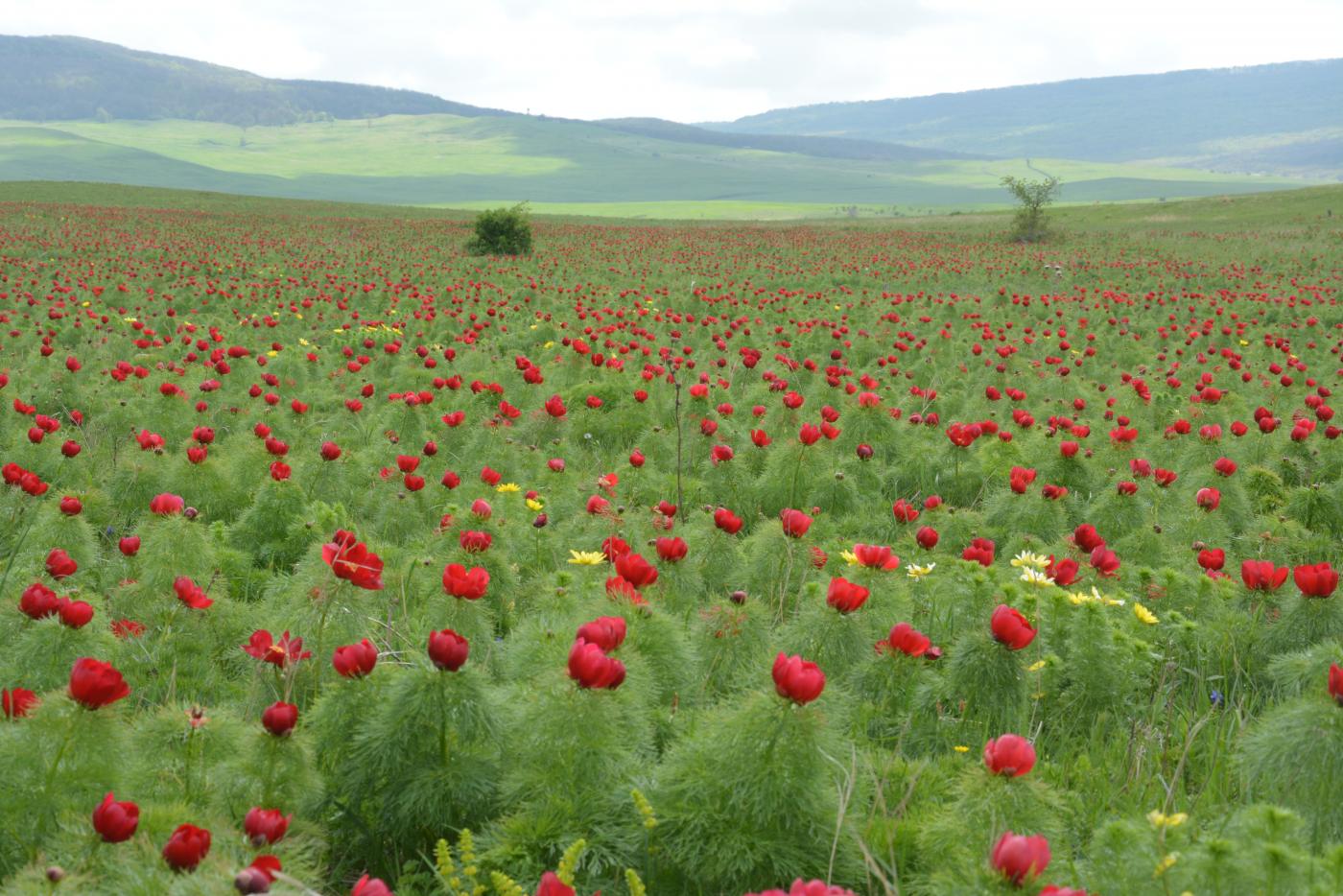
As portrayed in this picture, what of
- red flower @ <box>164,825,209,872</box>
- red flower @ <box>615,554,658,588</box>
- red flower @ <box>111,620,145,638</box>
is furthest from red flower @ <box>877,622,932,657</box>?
red flower @ <box>111,620,145,638</box>

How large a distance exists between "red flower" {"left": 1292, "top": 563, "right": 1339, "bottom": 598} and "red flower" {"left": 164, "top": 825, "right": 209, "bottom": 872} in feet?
12.4

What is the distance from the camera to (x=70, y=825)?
2.17 metres

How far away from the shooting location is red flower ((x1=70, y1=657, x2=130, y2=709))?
2.23 meters

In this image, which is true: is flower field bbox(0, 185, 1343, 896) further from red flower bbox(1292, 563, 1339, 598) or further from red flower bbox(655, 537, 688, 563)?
red flower bbox(655, 537, 688, 563)

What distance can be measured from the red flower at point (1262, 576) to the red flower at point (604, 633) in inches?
114

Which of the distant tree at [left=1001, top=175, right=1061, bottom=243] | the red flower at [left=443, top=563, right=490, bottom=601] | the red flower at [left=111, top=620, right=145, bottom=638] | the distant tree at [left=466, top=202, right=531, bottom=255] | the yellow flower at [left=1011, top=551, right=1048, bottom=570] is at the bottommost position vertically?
the red flower at [left=111, top=620, right=145, bottom=638]

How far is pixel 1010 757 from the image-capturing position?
7.42 ft

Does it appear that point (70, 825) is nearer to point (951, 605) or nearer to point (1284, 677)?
point (951, 605)

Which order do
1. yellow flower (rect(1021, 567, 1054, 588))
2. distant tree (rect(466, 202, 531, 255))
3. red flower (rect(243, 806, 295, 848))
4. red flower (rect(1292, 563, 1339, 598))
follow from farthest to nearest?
distant tree (rect(466, 202, 531, 255)) → yellow flower (rect(1021, 567, 1054, 588)) → red flower (rect(1292, 563, 1339, 598)) → red flower (rect(243, 806, 295, 848))

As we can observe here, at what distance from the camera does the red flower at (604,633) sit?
8.34 ft

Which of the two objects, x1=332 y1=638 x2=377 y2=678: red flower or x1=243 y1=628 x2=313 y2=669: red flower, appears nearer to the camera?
x1=332 y1=638 x2=377 y2=678: red flower

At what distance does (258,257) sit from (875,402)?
20.3m

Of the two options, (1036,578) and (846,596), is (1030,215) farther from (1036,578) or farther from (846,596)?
(846,596)

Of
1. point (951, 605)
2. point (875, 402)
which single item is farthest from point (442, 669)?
point (875, 402)
